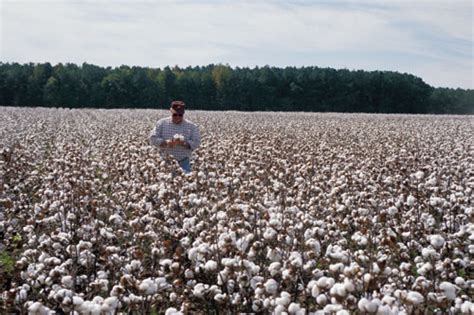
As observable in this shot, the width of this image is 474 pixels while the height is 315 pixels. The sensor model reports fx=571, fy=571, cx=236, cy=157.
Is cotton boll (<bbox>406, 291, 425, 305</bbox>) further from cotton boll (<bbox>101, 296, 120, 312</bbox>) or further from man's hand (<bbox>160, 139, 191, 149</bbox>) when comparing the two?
man's hand (<bbox>160, 139, 191, 149</bbox>)

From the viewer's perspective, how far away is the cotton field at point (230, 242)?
389cm

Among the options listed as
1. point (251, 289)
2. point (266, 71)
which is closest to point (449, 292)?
point (251, 289)

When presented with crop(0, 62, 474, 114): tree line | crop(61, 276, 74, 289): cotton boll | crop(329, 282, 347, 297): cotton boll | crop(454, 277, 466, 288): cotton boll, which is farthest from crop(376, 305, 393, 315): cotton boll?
crop(0, 62, 474, 114): tree line

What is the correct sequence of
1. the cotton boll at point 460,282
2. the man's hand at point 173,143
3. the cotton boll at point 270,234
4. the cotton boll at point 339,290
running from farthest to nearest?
the man's hand at point 173,143 → the cotton boll at point 270,234 → the cotton boll at point 460,282 → the cotton boll at point 339,290

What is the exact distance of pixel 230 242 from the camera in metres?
4.59

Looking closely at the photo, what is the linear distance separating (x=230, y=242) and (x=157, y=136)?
198 inches

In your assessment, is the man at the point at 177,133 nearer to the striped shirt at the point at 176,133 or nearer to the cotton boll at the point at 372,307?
the striped shirt at the point at 176,133

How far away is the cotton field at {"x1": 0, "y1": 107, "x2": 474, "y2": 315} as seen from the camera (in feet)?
12.8

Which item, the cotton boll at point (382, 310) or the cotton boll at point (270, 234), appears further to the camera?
the cotton boll at point (270, 234)

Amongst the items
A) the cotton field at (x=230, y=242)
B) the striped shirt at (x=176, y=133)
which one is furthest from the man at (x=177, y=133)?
the cotton field at (x=230, y=242)

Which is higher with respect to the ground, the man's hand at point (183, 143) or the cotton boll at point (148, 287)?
the man's hand at point (183, 143)

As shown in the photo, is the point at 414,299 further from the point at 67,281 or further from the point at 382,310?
the point at 67,281

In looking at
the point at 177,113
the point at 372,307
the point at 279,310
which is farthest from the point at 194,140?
the point at 372,307

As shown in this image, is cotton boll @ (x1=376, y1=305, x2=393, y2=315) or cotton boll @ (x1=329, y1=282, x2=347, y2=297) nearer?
cotton boll @ (x1=376, y1=305, x2=393, y2=315)
